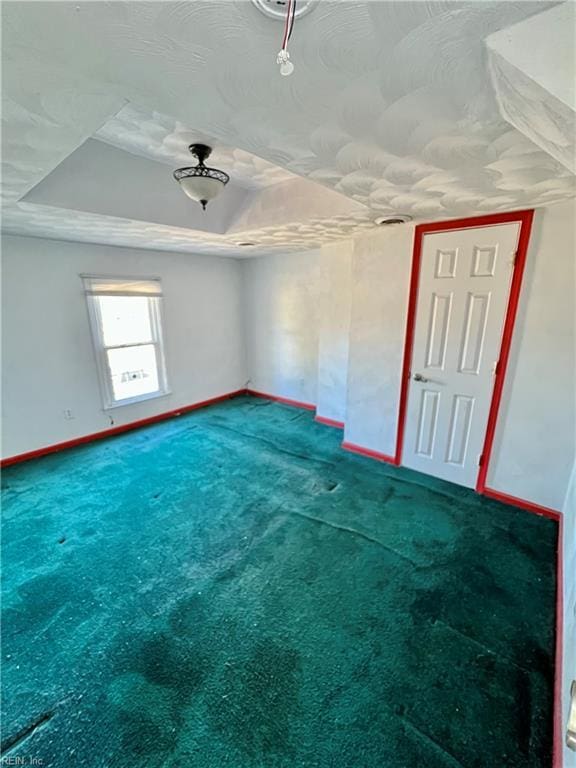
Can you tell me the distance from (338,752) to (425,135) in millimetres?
2339

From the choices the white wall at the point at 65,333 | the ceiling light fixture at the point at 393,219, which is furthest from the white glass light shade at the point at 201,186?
the white wall at the point at 65,333

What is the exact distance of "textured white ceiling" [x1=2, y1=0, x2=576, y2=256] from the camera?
723 mm

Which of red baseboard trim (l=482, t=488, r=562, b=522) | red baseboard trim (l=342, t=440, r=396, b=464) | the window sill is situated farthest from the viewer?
the window sill

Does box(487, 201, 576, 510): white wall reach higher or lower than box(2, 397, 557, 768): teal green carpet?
higher

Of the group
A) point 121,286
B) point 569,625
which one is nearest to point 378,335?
point 569,625

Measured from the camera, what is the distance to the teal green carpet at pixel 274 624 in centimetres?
126

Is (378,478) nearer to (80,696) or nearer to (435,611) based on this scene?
(435,611)

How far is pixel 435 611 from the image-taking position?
1.75m

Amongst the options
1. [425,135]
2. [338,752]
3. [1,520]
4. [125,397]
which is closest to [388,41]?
[425,135]

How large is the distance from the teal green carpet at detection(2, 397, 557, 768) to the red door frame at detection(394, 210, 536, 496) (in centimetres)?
41

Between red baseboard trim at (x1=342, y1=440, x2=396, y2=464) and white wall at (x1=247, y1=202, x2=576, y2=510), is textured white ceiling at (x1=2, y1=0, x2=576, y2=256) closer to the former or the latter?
white wall at (x1=247, y1=202, x2=576, y2=510)

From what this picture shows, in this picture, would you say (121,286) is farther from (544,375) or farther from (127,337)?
(544,375)

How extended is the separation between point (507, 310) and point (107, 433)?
4235 mm

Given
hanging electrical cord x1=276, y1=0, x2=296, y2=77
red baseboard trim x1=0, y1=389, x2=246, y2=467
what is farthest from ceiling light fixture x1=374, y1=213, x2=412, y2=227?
red baseboard trim x1=0, y1=389, x2=246, y2=467
